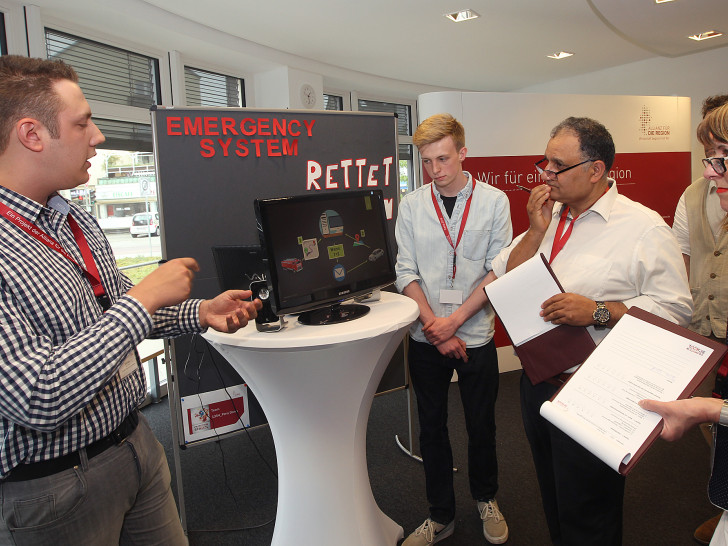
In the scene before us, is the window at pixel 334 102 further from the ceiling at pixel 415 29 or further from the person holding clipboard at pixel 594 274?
the person holding clipboard at pixel 594 274

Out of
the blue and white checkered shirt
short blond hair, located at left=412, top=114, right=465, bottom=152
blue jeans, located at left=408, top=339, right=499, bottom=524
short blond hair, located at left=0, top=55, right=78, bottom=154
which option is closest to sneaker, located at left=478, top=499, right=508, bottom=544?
blue jeans, located at left=408, top=339, right=499, bottom=524

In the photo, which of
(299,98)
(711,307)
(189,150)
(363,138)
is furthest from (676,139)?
(189,150)

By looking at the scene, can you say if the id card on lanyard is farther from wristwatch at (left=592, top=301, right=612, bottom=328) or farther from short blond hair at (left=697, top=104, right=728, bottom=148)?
short blond hair at (left=697, top=104, right=728, bottom=148)

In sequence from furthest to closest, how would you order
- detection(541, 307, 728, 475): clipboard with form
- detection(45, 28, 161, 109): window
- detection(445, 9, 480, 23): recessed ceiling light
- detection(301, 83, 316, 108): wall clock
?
detection(301, 83, 316, 108): wall clock → detection(445, 9, 480, 23): recessed ceiling light → detection(45, 28, 161, 109): window → detection(541, 307, 728, 475): clipboard with form

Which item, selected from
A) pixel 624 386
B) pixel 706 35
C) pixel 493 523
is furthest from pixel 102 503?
pixel 706 35

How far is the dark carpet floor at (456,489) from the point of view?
2.39m

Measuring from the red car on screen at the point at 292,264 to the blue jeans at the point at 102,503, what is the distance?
637 millimetres

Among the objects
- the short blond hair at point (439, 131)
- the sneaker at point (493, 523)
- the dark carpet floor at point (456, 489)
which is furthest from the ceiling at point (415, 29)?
the sneaker at point (493, 523)

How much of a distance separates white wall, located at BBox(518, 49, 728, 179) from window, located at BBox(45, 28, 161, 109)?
6.45 meters

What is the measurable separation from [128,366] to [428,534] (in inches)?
63.9

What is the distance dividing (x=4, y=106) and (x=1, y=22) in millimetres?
3407

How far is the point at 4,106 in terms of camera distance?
1032 mm

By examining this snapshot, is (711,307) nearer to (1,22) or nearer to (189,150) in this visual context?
(189,150)

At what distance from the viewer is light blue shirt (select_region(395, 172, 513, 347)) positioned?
221 centimetres
